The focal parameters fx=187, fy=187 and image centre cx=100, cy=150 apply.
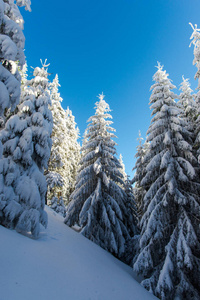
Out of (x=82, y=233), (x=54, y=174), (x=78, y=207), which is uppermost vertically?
(x=54, y=174)

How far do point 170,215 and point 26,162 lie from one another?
8.96 meters

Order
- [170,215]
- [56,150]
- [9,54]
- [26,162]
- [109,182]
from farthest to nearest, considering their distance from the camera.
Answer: [56,150]
[109,182]
[170,215]
[26,162]
[9,54]

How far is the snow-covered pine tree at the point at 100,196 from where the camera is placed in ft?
47.6

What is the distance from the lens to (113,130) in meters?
18.1

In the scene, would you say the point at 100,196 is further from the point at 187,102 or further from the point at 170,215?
the point at 187,102

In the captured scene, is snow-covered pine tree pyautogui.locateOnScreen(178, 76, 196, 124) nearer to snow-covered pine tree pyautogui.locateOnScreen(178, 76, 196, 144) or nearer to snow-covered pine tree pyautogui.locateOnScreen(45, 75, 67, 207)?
snow-covered pine tree pyautogui.locateOnScreen(178, 76, 196, 144)

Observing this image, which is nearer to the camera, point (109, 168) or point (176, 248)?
point (176, 248)

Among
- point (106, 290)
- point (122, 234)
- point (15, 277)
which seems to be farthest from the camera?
point (122, 234)

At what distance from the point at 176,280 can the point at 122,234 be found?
6.37 meters

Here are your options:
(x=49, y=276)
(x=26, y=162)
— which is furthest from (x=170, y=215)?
(x=26, y=162)

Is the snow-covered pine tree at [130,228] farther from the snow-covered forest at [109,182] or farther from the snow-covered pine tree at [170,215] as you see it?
the snow-covered pine tree at [170,215]

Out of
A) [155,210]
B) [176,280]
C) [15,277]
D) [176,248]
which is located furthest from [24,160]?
[176,280]

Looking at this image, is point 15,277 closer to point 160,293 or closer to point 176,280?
point 160,293

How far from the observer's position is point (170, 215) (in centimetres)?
1152
